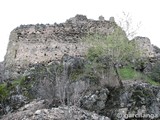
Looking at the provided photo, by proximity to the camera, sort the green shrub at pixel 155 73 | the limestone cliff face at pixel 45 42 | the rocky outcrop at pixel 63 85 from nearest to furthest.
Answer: the rocky outcrop at pixel 63 85, the green shrub at pixel 155 73, the limestone cliff face at pixel 45 42

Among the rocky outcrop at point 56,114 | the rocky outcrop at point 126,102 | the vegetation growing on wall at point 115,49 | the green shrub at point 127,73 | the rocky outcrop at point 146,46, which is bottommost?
the rocky outcrop at point 56,114

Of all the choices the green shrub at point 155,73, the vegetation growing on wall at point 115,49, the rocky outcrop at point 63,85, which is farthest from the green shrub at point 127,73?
the green shrub at point 155,73

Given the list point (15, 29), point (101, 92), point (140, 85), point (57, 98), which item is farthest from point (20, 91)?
point (15, 29)

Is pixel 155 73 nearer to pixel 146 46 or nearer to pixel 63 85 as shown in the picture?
pixel 146 46

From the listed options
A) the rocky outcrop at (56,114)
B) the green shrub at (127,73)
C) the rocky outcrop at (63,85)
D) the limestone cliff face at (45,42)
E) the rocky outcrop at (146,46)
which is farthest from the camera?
the rocky outcrop at (146,46)

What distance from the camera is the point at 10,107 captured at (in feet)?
73.1

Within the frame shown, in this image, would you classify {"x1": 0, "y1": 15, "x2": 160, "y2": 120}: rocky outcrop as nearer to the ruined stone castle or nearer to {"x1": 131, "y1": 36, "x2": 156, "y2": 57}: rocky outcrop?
the ruined stone castle

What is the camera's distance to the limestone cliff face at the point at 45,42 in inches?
1142

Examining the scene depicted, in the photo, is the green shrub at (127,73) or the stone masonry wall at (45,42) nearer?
the green shrub at (127,73)

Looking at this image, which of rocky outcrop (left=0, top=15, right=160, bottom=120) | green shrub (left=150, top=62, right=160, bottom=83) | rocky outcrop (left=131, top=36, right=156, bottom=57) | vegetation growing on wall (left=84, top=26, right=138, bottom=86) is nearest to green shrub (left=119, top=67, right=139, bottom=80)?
rocky outcrop (left=0, top=15, right=160, bottom=120)

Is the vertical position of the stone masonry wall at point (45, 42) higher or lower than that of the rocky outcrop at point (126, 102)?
higher

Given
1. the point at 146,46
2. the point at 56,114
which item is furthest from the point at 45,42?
the point at 56,114

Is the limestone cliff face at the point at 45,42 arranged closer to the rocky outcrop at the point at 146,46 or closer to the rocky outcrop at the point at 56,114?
the rocky outcrop at the point at 146,46

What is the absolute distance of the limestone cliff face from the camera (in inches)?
1142
